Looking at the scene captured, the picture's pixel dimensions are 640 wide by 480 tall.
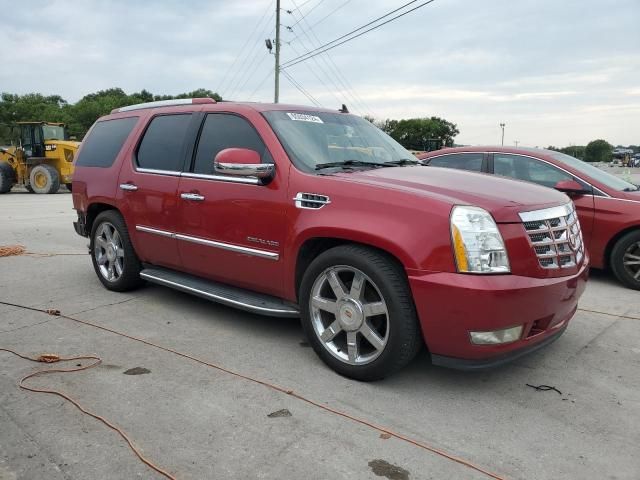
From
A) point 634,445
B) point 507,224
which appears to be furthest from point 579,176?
point 634,445

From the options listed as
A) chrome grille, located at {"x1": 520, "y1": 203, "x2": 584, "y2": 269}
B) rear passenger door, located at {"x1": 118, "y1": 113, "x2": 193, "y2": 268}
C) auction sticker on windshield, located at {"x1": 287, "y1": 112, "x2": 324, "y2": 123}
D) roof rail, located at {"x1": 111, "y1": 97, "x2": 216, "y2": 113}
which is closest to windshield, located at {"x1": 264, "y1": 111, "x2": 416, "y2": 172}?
auction sticker on windshield, located at {"x1": 287, "y1": 112, "x2": 324, "y2": 123}

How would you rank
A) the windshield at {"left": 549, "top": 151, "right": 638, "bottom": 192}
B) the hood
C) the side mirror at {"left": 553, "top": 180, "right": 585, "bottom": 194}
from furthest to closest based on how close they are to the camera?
the windshield at {"left": 549, "top": 151, "right": 638, "bottom": 192}
the side mirror at {"left": 553, "top": 180, "right": 585, "bottom": 194}
the hood

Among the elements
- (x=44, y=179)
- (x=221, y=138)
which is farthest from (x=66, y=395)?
(x=44, y=179)

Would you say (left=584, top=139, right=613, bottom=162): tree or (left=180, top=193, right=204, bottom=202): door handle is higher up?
(left=584, top=139, right=613, bottom=162): tree

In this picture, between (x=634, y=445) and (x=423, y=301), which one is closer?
(x=634, y=445)

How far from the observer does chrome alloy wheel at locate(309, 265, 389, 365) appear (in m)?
3.29

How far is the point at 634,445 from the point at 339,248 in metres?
1.89

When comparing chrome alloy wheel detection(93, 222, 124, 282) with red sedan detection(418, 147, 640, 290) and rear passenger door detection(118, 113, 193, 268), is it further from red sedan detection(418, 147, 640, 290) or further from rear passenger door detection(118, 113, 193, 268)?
red sedan detection(418, 147, 640, 290)

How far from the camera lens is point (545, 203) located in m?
3.38

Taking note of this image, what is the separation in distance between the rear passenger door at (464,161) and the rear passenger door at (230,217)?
11.6 feet

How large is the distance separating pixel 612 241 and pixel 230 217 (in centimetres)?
436

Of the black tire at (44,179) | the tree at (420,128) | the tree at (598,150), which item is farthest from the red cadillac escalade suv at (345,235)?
the tree at (598,150)

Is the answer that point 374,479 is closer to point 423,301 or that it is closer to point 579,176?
point 423,301

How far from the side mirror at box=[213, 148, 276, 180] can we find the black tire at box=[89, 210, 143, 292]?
191 centimetres
